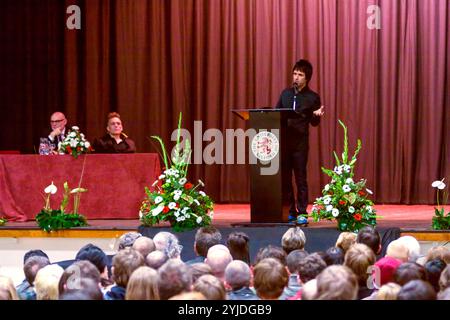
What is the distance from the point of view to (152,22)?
11.9m

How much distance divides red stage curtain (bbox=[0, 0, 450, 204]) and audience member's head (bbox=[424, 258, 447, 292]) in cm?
633

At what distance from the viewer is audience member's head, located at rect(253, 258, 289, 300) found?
4.19 meters

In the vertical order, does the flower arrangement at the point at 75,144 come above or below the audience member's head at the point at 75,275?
above

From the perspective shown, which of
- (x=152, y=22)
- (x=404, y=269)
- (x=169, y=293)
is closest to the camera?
(x=169, y=293)

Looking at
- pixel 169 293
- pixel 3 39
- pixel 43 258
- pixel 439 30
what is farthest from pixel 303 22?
pixel 169 293

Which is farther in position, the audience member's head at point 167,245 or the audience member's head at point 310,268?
the audience member's head at point 167,245

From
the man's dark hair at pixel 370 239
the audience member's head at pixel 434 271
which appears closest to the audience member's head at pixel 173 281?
the audience member's head at pixel 434 271

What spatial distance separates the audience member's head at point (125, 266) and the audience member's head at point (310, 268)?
89 cm

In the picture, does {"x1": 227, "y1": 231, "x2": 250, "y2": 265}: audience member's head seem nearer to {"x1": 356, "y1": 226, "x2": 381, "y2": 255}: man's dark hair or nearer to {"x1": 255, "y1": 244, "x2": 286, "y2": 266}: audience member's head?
{"x1": 255, "y1": 244, "x2": 286, "y2": 266}: audience member's head

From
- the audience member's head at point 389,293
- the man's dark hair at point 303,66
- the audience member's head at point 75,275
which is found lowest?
the audience member's head at point 75,275

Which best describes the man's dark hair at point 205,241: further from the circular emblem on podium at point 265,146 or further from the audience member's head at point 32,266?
the circular emblem on podium at point 265,146

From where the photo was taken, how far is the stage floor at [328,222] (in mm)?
8141

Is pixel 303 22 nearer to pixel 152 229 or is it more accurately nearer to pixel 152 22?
pixel 152 22
